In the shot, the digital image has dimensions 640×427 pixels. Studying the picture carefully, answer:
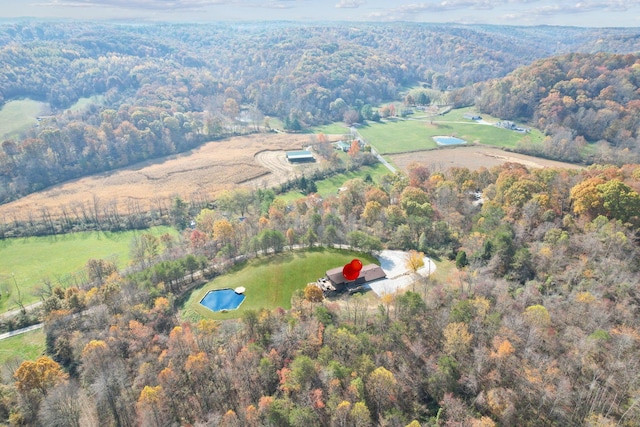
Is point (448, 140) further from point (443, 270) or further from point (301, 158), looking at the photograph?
point (443, 270)

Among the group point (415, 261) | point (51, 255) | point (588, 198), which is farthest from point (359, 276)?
point (51, 255)

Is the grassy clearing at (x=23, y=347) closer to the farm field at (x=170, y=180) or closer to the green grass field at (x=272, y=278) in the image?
the green grass field at (x=272, y=278)

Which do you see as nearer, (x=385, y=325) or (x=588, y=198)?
(x=385, y=325)

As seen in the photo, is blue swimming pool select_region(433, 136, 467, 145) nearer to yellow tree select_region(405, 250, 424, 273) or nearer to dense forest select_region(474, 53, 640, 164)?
dense forest select_region(474, 53, 640, 164)

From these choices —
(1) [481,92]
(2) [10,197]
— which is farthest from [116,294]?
(1) [481,92]

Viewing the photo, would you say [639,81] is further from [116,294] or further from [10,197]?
[10,197]
